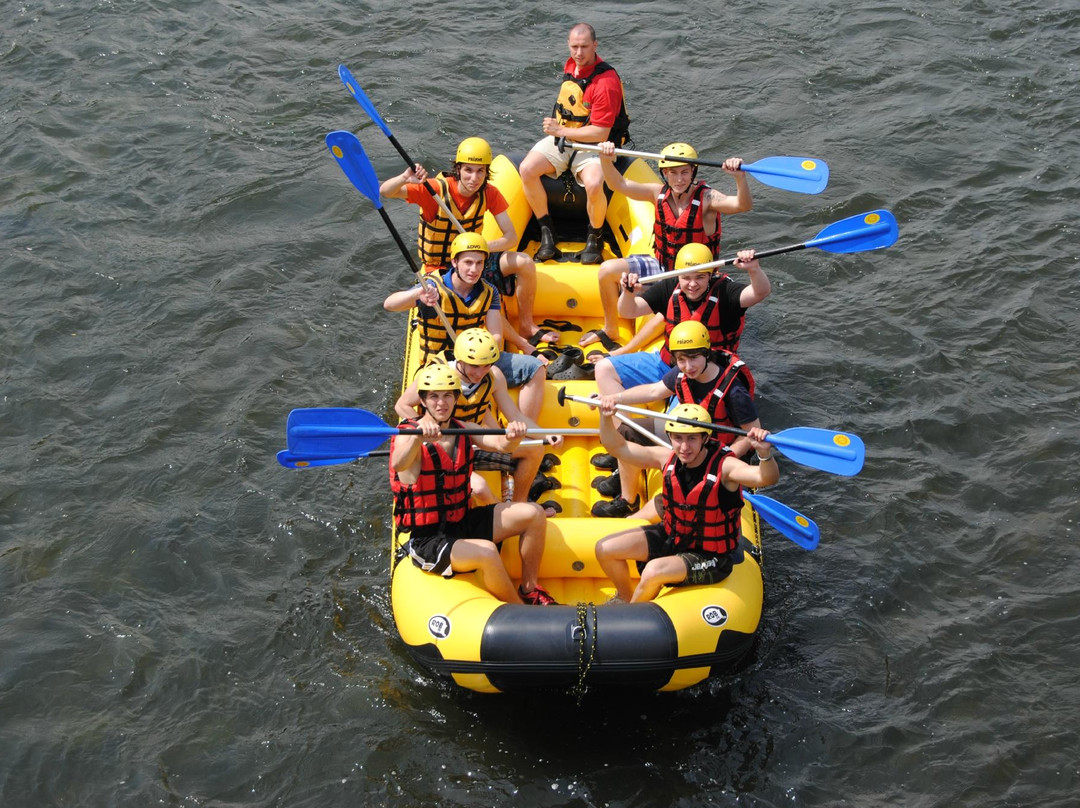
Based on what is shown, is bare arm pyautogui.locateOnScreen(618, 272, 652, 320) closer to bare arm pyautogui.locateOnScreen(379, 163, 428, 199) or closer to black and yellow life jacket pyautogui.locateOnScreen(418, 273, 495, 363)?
black and yellow life jacket pyautogui.locateOnScreen(418, 273, 495, 363)

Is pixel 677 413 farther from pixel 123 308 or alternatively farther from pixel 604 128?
pixel 123 308

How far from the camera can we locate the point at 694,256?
6.34m

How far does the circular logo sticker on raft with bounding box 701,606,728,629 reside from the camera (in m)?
5.36

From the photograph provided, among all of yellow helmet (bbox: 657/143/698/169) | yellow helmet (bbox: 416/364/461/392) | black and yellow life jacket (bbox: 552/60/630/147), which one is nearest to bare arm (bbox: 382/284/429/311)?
yellow helmet (bbox: 416/364/461/392)

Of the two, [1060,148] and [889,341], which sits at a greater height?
[1060,148]

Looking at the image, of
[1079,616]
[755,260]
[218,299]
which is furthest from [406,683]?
[218,299]

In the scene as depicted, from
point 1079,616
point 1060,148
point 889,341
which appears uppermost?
point 1060,148

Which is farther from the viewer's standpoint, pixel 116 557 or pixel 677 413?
pixel 116 557

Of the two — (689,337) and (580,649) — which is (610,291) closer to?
(689,337)

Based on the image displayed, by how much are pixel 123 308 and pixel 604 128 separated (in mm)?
3755

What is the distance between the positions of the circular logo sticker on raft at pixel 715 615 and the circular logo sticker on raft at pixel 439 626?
3.64 feet

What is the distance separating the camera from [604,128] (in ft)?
25.1

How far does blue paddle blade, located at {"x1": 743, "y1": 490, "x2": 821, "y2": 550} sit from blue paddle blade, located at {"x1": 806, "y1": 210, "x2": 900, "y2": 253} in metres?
1.49

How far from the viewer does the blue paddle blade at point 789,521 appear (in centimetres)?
550
